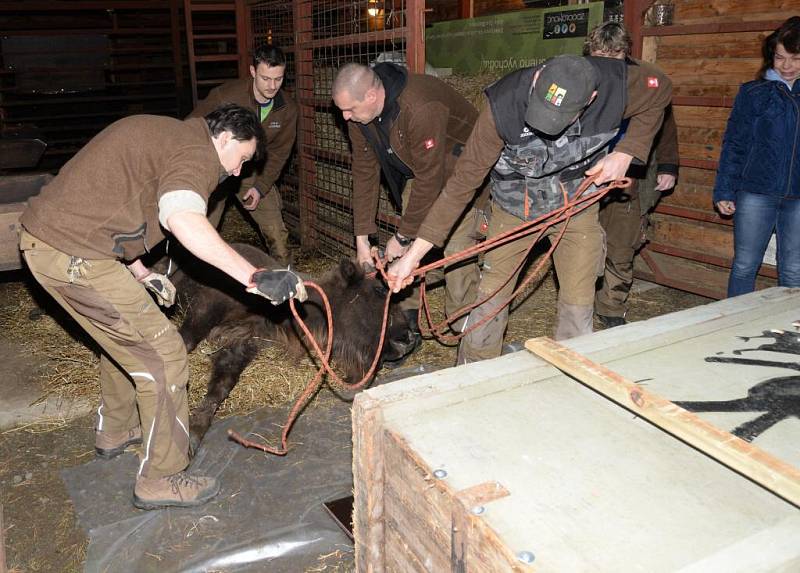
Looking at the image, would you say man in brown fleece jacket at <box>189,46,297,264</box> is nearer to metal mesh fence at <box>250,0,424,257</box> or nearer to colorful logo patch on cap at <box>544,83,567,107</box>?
metal mesh fence at <box>250,0,424,257</box>

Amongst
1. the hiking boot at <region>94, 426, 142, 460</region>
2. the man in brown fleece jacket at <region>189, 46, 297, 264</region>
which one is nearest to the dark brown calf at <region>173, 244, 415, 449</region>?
the man in brown fleece jacket at <region>189, 46, 297, 264</region>

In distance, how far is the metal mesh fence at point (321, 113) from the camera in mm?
5859

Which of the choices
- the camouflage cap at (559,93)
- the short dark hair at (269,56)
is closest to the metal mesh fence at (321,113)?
the short dark hair at (269,56)

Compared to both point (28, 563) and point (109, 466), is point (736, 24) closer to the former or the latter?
point (109, 466)

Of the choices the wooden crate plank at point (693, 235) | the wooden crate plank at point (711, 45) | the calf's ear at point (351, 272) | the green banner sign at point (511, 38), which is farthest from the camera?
the green banner sign at point (511, 38)

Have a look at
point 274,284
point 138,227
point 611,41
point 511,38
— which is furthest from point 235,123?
point 511,38

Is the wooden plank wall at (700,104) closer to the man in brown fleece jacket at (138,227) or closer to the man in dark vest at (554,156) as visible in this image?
the man in dark vest at (554,156)

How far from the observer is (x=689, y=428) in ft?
5.69

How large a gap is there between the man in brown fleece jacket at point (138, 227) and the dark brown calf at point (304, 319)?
140 cm

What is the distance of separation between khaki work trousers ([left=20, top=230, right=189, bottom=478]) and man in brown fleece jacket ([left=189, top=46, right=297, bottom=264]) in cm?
228

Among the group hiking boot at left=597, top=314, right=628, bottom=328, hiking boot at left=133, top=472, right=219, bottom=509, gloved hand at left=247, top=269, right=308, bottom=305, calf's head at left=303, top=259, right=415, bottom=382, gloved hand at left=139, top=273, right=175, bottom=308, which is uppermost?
gloved hand at left=247, top=269, right=308, bottom=305

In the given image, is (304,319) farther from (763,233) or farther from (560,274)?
(763,233)

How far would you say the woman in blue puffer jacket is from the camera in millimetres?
3900

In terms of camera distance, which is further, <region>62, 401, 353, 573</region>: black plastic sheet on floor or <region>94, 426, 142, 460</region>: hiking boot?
<region>94, 426, 142, 460</region>: hiking boot
